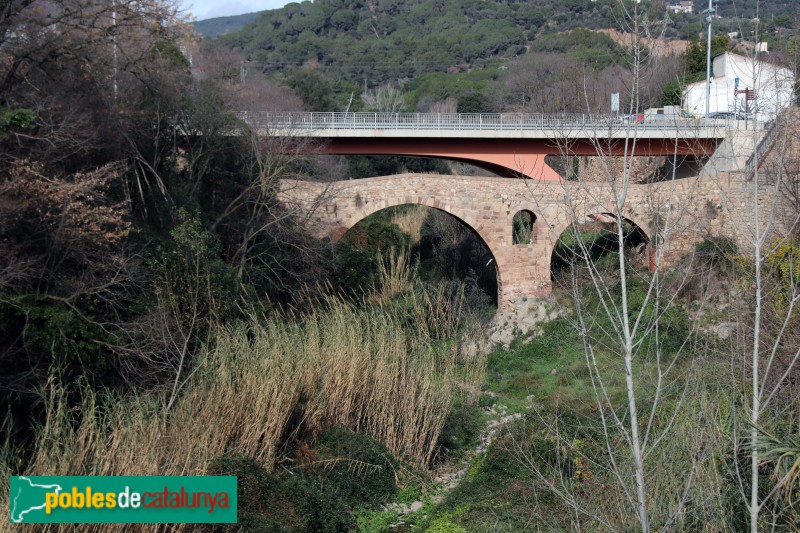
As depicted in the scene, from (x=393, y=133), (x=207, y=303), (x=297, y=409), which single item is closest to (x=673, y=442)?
(x=297, y=409)

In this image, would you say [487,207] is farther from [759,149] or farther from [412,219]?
[759,149]

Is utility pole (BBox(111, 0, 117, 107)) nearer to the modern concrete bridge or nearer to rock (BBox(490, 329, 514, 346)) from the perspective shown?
the modern concrete bridge

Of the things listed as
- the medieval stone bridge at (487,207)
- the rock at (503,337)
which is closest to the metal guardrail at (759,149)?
the medieval stone bridge at (487,207)

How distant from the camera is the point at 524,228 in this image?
2002 cm

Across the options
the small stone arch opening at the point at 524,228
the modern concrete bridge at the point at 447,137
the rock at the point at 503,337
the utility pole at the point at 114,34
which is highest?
the utility pole at the point at 114,34

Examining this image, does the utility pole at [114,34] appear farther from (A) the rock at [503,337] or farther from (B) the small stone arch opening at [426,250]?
(A) the rock at [503,337]

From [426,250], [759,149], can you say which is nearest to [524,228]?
[426,250]

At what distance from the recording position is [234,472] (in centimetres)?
855

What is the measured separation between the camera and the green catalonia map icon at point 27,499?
6492 mm

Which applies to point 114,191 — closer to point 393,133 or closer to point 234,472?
point 234,472
